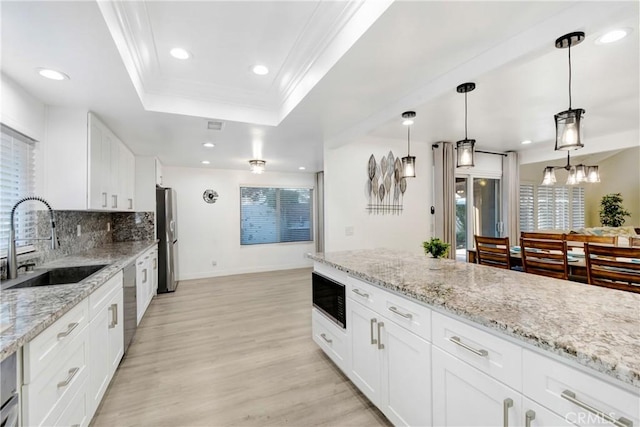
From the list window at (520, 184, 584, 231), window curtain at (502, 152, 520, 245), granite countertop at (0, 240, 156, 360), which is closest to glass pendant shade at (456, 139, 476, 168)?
granite countertop at (0, 240, 156, 360)

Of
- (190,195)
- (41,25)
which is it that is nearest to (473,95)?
(41,25)

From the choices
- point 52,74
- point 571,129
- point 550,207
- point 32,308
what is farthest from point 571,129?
point 550,207

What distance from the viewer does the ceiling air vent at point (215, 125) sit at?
304cm

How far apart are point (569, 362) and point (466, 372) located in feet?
1.42

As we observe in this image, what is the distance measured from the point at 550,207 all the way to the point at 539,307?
7.07m

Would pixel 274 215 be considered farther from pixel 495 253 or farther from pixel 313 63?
pixel 313 63

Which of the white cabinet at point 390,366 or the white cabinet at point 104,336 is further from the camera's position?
the white cabinet at point 104,336

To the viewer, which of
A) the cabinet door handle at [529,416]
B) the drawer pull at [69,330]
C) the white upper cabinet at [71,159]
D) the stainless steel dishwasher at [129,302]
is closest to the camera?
the cabinet door handle at [529,416]

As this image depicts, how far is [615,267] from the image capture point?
230 centimetres

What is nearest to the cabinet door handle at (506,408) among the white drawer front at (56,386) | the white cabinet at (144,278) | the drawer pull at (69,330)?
the white drawer front at (56,386)

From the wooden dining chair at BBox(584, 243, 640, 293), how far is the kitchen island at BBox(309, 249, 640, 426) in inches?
42.1

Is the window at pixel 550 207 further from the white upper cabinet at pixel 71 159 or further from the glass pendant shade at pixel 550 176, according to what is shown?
the white upper cabinet at pixel 71 159

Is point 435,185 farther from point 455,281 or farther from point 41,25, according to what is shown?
point 41,25

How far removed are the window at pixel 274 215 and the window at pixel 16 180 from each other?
4.16 meters
